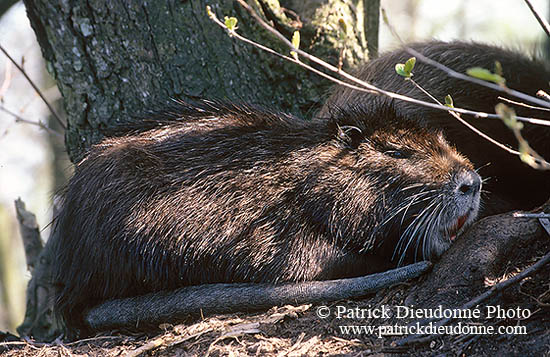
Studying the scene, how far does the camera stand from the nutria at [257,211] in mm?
2959

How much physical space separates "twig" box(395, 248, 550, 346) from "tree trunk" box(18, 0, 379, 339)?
1756mm

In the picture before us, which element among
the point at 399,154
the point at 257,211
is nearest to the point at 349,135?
the point at 399,154

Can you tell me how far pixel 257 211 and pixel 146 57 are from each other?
1.29 meters

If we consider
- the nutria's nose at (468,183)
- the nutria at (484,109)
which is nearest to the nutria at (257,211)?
the nutria's nose at (468,183)

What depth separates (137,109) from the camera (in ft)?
12.4

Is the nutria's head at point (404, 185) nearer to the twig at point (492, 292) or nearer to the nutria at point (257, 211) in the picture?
the nutria at point (257, 211)

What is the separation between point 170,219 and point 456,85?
5.75ft

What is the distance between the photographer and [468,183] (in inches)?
113

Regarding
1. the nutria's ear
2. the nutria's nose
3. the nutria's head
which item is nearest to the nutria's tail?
the nutria's head

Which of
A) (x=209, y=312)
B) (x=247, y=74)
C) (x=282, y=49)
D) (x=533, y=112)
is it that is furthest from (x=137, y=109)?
(x=533, y=112)

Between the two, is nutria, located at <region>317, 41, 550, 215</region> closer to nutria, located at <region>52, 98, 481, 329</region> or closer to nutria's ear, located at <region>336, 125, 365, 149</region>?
nutria's ear, located at <region>336, 125, 365, 149</region>

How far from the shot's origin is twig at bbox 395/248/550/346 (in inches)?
94.7

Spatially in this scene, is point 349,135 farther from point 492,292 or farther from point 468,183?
point 492,292

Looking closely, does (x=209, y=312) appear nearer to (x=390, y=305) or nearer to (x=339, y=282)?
(x=339, y=282)
